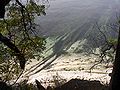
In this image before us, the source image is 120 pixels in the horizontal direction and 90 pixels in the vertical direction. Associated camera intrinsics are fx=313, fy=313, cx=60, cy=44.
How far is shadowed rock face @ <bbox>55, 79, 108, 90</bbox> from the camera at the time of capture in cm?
1894

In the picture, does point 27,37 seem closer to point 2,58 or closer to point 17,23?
point 17,23

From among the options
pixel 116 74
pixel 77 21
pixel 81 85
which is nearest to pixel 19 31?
pixel 116 74

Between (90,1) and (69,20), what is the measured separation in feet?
64.7

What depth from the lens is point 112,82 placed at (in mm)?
10367

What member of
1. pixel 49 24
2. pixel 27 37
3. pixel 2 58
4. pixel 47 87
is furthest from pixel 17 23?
pixel 49 24

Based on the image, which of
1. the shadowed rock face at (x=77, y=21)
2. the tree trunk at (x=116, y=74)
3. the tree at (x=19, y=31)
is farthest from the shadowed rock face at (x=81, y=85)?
the shadowed rock face at (x=77, y=21)

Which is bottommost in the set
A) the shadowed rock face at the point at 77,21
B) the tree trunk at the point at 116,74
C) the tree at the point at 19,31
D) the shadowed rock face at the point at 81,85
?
the shadowed rock face at the point at 77,21

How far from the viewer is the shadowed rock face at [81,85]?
1894 centimetres

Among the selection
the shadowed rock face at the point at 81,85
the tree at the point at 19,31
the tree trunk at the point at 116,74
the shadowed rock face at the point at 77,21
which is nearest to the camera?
the tree trunk at the point at 116,74

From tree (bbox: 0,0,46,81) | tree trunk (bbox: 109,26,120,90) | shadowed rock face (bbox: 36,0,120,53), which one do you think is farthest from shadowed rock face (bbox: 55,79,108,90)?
shadowed rock face (bbox: 36,0,120,53)

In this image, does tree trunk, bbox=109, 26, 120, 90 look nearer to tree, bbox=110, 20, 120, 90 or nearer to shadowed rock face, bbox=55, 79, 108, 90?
tree, bbox=110, 20, 120, 90

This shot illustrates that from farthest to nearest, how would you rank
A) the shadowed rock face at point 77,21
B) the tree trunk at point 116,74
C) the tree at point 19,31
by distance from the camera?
the shadowed rock face at point 77,21 → the tree at point 19,31 → the tree trunk at point 116,74

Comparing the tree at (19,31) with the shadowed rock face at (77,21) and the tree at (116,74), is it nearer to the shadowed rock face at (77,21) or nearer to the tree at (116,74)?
the tree at (116,74)

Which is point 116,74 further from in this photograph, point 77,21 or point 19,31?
point 77,21
